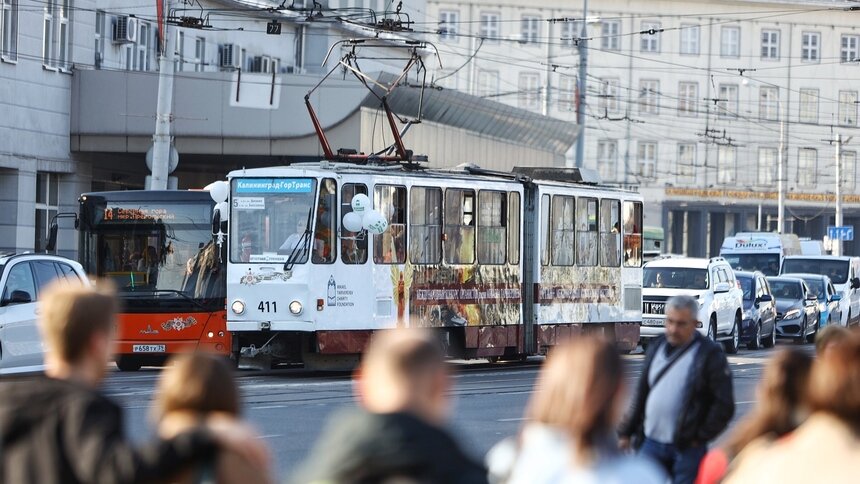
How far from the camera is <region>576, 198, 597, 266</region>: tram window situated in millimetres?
27705

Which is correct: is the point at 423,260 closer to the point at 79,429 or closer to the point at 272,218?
the point at 272,218

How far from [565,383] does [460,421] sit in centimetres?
1198

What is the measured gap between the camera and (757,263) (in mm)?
48250

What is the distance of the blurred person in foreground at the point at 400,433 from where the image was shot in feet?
14.7

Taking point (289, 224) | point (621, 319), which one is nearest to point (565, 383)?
point (289, 224)

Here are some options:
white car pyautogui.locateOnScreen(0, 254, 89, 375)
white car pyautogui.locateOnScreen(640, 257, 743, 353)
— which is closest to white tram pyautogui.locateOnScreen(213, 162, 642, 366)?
white car pyautogui.locateOnScreen(0, 254, 89, 375)

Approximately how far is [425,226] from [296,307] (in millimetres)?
2651

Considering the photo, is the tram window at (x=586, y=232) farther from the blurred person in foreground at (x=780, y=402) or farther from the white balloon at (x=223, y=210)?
the blurred person in foreground at (x=780, y=402)

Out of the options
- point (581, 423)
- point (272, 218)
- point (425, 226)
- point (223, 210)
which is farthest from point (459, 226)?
point (581, 423)

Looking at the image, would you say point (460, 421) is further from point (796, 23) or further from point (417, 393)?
point (796, 23)

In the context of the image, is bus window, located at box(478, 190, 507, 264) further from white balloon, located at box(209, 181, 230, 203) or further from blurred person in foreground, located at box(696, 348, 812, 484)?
blurred person in foreground, located at box(696, 348, 812, 484)

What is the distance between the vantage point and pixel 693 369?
8430 mm

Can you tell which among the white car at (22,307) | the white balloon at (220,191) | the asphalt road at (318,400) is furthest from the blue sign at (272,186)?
the white car at (22,307)

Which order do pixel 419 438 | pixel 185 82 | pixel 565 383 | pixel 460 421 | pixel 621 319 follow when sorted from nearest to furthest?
pixel 419 438
pixel 565 383
pixel 460 421
pixel 621 319
pixel 185 82
